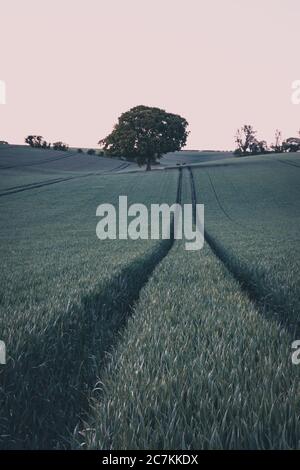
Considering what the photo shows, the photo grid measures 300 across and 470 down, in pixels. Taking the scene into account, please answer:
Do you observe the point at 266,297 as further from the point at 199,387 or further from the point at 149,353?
the point at 199,387

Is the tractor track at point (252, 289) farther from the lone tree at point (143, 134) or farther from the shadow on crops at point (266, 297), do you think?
the lone tree at point (143, 134)

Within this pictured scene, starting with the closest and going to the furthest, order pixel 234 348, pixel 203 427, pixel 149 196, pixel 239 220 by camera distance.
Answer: pixel 203 427 < pixel 234 348 < pixel 239 220 < pixel 149 196

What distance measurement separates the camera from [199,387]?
3.19m

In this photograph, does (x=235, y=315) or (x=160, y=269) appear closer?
(x=235, y=315)

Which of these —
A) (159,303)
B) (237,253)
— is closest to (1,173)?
(237,253)

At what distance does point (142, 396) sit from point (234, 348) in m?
1.46

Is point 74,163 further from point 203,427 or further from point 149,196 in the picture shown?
point 203,427

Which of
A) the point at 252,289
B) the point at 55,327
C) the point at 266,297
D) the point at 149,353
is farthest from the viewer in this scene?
the point at 252,289

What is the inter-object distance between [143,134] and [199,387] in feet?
250

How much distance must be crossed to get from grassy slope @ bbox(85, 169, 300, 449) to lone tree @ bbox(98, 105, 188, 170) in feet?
235

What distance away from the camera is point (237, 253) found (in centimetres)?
1432

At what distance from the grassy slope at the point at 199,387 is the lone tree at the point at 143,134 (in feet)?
235

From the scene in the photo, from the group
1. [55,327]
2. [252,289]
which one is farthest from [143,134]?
[55,327]
